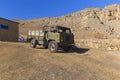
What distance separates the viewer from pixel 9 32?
32.8 metres

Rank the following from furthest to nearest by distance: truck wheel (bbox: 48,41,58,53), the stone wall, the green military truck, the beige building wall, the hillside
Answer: the hillside
the beige building wall
the stone wall
the green military truck
truck wheel (bbox: 48,41,58,53)

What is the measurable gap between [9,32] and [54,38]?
47.0 ft

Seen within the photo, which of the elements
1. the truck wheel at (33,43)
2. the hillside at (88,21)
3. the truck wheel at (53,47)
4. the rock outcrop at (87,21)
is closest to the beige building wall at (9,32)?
the truck wheel at (33,43)

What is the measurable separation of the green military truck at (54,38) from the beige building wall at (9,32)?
10102 mm

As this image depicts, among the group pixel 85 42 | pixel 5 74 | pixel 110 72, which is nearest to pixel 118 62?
pixel 110 72

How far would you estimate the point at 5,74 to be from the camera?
1166cm

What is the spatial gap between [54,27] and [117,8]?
8928 centimetres

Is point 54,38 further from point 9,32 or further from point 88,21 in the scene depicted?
point 88,21

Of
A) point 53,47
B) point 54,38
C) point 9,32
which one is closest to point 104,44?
point 54,38

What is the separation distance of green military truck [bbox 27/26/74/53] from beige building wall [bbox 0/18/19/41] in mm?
10102

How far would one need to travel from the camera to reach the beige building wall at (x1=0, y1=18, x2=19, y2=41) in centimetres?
3117

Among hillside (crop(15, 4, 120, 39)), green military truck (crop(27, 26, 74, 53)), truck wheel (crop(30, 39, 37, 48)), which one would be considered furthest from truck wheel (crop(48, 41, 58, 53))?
A: hillside (crop(15, 4, 120, 39))

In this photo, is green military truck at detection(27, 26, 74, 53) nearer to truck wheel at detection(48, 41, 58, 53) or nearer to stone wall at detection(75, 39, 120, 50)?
truck wheel at detection(48, 41, 58, 53)

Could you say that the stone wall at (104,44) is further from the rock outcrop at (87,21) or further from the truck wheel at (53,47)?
the rock outcrop at (87,21)
